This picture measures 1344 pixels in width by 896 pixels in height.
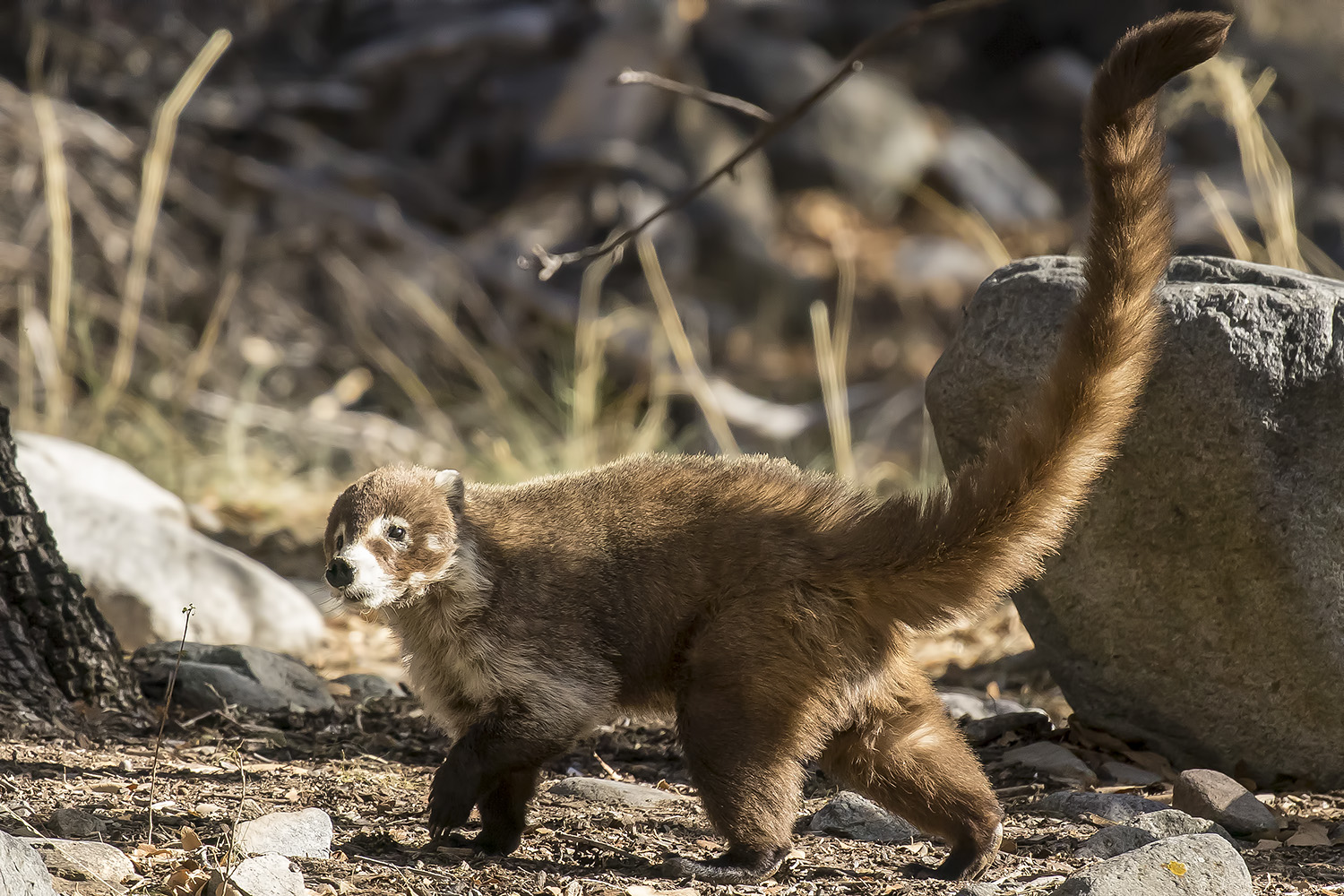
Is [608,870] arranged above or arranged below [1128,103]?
below

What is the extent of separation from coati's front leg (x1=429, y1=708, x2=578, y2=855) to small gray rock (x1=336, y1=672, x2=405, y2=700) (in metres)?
1.51

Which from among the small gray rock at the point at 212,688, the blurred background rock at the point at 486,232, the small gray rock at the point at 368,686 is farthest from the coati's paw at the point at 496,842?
the blurred background rock at the point at 486,232

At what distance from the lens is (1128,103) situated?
10.2ft

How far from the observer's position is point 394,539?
3609mm

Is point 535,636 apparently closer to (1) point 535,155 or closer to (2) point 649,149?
(1) point 535,155

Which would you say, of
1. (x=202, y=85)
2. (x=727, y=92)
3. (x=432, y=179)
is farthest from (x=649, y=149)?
(x=202, y=85)

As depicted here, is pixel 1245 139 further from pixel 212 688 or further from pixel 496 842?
pixel 212 688

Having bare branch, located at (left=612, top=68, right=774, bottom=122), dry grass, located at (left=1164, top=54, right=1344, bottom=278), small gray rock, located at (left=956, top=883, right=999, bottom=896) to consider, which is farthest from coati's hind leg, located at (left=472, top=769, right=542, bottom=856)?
dry grass, located at (left=1164, top=54, right=1344, bottom=278)

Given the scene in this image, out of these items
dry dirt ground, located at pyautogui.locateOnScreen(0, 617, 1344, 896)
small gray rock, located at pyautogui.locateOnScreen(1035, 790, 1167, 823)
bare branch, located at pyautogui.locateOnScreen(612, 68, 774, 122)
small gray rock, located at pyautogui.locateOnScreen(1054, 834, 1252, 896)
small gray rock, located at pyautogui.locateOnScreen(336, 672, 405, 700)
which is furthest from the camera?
small gray rock, located at pyautogui.locateOnScreen(336, 672, 405, 700)

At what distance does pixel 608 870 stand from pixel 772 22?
14.8 metres

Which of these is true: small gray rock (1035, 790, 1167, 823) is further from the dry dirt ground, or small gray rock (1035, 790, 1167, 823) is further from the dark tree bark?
the dark tree bark

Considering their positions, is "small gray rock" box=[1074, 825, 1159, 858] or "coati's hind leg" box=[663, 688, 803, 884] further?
"small gray rock" box=[1074, 825, 1159, 858]

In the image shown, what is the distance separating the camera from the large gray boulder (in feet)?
12.4

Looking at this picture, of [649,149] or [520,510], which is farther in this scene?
[649,149]
